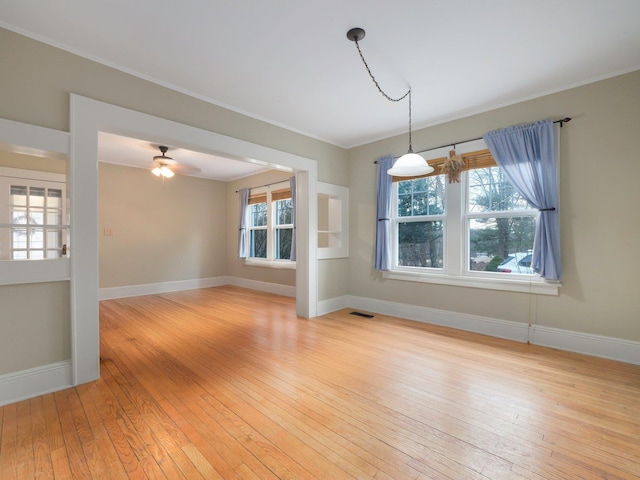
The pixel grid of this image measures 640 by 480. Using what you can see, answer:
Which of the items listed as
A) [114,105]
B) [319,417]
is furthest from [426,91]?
[319,417]

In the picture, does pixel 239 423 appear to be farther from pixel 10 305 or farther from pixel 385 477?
pixel 10 305

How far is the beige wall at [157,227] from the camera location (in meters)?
5.82

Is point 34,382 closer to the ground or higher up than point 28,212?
closer to the ground

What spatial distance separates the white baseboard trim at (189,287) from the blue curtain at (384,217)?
228 centimetres

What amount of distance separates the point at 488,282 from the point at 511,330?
0.60 metres

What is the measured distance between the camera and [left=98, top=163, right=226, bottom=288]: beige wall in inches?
229

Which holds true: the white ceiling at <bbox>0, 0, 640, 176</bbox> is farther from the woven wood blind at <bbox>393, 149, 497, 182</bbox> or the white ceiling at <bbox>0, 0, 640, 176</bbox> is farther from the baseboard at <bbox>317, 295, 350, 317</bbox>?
the baseboard at <bbox>317, 295, 350, 317</bbox>

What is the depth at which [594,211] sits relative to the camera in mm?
2961

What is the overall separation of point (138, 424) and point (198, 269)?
18.2 feet

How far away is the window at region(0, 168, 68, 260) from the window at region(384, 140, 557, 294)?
512 cm

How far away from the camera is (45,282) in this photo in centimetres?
230

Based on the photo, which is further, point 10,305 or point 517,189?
point 517,189

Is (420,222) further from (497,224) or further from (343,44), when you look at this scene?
(343,44)

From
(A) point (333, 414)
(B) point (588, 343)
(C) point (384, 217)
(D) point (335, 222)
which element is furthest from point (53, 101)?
(B) point (588, 343)
